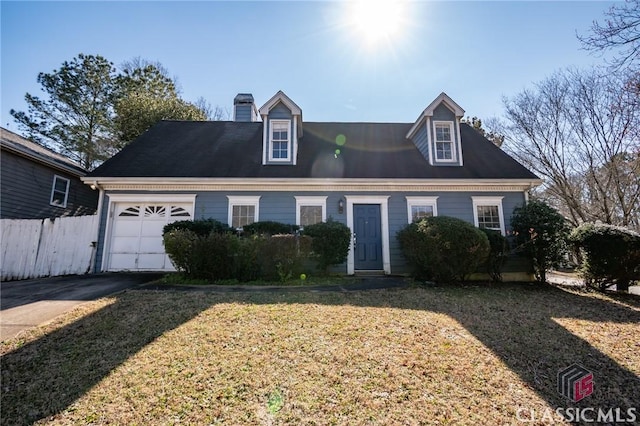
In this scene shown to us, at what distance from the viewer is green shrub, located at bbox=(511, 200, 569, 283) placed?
8.30m

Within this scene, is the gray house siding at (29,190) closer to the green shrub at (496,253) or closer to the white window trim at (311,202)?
the white window trim at (311,202)

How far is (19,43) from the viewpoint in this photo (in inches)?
363

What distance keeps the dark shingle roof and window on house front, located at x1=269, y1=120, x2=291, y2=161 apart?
0.57 m

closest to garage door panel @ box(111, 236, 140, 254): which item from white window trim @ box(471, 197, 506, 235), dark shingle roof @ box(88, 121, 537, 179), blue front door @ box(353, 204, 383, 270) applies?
dark shingle roof @ box(88, 121, 537, 179)

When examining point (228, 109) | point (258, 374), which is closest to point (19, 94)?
point (228, 109)

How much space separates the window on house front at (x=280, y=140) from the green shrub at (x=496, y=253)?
748 centimetres

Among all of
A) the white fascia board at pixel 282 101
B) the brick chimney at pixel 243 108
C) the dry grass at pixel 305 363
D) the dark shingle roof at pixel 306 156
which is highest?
the brick chimney at pixel 243 108

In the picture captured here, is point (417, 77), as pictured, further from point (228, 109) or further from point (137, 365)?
point (228, 109)

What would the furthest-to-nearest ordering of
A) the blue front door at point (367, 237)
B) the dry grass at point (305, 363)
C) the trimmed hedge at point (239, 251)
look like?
the blue front door at point (367, 237), the trimmed hedge at point (239, 251), the dry grass at point (305, 363)

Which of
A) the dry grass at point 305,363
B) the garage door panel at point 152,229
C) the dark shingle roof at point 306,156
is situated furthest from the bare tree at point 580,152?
the garage door panel at point 152,229

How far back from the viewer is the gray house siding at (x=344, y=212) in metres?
9.67

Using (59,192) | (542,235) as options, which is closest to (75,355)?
(542,235)

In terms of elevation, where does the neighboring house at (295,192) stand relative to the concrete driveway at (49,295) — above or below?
above

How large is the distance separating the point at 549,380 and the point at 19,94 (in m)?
28.0
